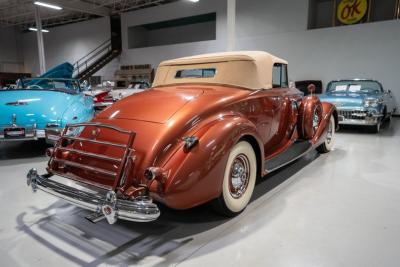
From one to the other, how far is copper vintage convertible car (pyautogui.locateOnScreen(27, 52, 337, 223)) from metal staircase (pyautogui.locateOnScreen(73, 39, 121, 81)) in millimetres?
16789

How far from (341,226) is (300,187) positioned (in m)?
0.91

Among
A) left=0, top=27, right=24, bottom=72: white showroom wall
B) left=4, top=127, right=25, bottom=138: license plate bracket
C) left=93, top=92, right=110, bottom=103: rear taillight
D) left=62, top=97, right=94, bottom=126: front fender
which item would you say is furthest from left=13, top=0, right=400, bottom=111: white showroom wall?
left=0, top=27, right=24, bottom=72: white showroom wall

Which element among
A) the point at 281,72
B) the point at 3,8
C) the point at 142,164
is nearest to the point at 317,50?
the point at 281,72

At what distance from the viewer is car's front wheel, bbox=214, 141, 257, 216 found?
2.44 metres

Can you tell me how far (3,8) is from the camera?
18.0m

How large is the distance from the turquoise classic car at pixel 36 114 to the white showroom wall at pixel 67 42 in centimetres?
1653

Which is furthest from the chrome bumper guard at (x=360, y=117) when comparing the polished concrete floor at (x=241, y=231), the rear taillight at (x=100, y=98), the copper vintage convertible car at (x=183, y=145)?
the rear taillight at (x=100, y=98)

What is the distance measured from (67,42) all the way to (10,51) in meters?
6.35

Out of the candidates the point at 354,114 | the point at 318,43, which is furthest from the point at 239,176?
the point at 318,43

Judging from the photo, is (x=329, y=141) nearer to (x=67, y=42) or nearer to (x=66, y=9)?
(x=66, y=9)

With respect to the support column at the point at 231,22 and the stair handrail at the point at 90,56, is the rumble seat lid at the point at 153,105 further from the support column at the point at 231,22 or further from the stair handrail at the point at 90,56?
the stair handrail at the point at 90,56

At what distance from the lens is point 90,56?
20.7 meters

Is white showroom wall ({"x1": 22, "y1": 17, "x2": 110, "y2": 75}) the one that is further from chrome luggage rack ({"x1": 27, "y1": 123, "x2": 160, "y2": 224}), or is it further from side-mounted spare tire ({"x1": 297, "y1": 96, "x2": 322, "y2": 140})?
chrome luggage rack ({"x1": 27, "y1": 123, "x2": 160, "y2": 224})

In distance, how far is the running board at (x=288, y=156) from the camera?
3.09m
